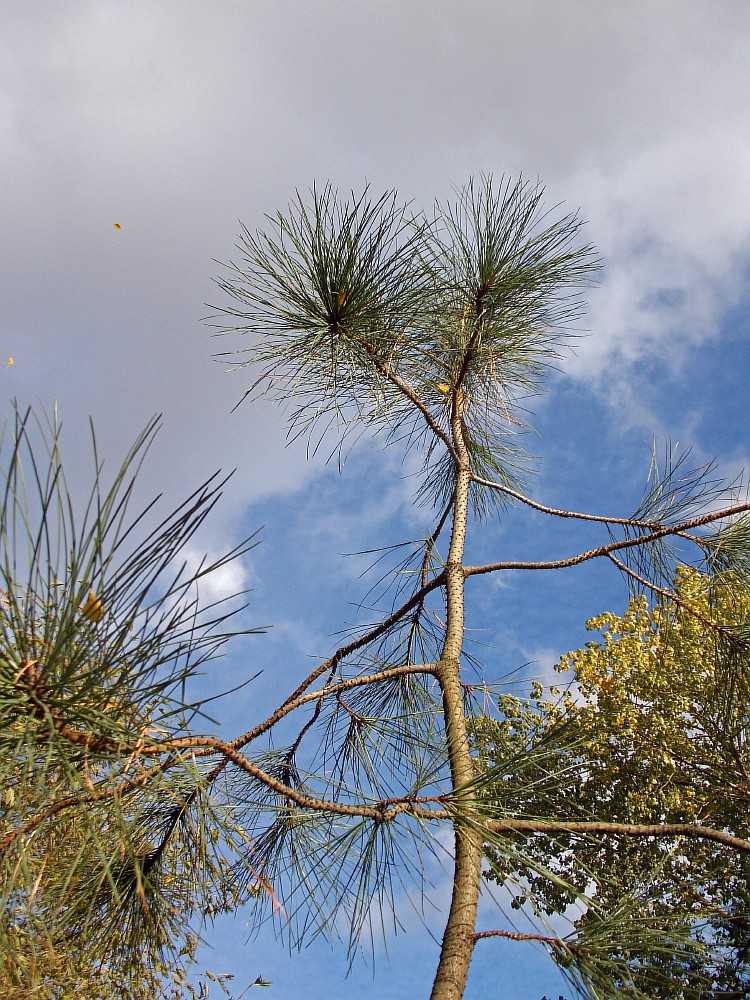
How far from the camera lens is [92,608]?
94 cm

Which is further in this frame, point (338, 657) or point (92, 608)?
point (338, 657)

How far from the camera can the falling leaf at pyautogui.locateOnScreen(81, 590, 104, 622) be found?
938 millimetres

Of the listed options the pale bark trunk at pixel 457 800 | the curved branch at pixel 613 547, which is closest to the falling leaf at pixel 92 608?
the pale bark trunk at pixel 457 800

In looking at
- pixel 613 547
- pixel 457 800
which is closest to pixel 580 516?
pixel 613 547

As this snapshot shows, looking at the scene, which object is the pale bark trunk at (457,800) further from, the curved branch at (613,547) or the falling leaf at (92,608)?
the falling leaf at (92,608)

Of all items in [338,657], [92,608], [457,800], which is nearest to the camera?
[92,608]

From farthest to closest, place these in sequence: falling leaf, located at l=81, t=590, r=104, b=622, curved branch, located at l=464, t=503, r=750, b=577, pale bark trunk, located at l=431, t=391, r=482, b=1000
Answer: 1. curved branch, located at l=464, t=503, r=750, b=577
2. pale bark trunk, located at l=431, t=391, r=482, b=1000
3. falling leaf, located at l=81, t=590, r=104, b=622

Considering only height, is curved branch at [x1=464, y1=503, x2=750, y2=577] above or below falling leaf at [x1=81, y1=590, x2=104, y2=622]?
above

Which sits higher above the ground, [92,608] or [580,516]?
[580,516]

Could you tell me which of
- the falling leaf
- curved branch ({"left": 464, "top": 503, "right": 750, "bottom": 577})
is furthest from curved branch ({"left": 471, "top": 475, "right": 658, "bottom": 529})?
the falling leaf

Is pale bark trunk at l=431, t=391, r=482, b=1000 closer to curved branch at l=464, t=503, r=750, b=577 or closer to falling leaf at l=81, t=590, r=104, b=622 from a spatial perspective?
curved branch at l=464, t=503, r=750, b=577

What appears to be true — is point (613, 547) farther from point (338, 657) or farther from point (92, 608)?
point (92, 608)

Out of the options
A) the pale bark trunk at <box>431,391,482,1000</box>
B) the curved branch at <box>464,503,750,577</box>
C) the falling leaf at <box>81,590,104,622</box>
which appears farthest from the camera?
the curved branch at <box>464,503,750,577</box>

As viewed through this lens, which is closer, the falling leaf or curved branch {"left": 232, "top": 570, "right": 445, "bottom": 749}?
the falling leaf
